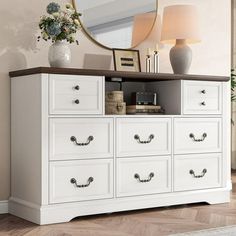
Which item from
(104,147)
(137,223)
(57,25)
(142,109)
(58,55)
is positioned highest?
(57,25)

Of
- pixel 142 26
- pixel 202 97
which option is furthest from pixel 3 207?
pixel 142 26

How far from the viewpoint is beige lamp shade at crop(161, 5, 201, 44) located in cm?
404

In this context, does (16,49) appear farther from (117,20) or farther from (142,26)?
(142,26)

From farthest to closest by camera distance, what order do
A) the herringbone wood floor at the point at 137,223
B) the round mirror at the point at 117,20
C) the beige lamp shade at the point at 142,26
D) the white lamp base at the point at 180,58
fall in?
1. the beige lamp shade at the point at 142,26
2. the white lamp base at the point at 180,58
3. the round mirror at the point at 117,20
4. the herringbone wood floor at the point at 137,223

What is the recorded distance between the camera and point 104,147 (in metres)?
3.52

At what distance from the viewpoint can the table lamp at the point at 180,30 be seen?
4.04m

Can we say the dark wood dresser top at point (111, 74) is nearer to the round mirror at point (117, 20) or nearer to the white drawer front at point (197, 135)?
the white drawer front at point (197, 135)

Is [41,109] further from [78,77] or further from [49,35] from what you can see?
[49,35]

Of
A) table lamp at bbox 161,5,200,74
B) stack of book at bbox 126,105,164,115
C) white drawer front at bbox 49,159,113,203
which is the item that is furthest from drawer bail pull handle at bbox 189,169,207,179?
table lamp at bbox 161,5,200,74

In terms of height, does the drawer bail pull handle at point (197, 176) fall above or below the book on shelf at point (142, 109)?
below

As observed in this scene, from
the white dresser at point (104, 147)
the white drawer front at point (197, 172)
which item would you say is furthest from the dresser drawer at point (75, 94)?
the white drawer front at point (197, 172)

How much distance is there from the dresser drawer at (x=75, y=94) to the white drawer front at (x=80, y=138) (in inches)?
2.4

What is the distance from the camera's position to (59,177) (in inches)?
132

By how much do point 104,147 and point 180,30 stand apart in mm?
1112
